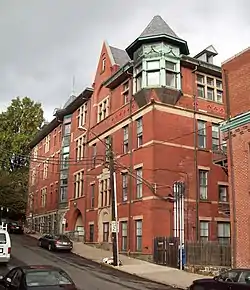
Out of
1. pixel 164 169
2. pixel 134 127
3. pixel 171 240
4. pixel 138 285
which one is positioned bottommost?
pixel 138 285

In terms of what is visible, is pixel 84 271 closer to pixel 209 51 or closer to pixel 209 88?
pixel 209 88

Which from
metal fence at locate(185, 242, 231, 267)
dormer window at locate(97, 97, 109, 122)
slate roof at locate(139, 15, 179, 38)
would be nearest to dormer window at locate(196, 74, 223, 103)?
slate roof at locate(139, 15, 179, 38)

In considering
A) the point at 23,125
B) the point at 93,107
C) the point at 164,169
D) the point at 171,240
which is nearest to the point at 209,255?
the point at 171,240

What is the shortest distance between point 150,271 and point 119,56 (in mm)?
22550

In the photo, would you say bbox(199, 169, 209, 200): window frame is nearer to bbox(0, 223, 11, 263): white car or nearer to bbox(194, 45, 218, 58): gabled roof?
bbox(194, 45, 218, 58): gabled roof

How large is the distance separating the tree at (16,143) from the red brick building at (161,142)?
87.4 ft

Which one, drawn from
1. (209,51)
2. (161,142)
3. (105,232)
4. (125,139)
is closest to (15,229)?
(105,232)

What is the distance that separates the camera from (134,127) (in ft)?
109

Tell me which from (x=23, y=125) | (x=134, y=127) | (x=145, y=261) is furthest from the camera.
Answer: (x=23, y=125)

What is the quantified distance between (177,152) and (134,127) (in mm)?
4010

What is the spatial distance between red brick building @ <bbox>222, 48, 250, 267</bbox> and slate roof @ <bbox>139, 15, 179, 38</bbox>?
1111 centimetres

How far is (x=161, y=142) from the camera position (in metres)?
30.7

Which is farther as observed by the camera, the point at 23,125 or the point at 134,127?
the point at 23,125

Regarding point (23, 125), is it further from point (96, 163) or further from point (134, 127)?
point (134, 127)
